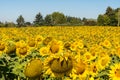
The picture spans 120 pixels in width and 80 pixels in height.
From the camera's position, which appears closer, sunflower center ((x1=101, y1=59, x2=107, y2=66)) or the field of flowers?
the field of flowers

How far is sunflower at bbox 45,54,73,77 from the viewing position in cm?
240

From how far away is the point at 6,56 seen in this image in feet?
15.1

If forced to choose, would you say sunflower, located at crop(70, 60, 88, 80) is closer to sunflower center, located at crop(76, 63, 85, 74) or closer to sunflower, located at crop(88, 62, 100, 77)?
sunflower center, located at crop(76, 63, 85, 74)

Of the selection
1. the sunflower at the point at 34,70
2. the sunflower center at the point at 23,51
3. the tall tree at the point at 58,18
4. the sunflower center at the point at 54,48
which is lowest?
the tall tree at the point at 58,18

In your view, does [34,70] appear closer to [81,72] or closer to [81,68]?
[81,68]

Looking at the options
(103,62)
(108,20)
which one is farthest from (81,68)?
(108,20)

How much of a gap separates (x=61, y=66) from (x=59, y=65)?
2cm

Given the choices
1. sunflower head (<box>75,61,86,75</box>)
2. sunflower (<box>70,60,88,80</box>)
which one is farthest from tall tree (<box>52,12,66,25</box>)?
sunflower head (<box>75,61,86,75</box>)

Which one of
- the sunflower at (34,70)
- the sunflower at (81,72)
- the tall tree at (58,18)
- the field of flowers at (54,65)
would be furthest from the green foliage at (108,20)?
the sunflower at (34,70)

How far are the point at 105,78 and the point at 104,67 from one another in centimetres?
19

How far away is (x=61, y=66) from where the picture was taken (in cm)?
240

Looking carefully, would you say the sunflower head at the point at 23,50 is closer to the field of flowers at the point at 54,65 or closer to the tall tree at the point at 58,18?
the field of flowers at the point at 54,65

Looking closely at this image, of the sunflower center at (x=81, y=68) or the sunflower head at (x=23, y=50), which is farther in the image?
the sunflower head at (x=23, y=50)

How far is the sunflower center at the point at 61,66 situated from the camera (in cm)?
240
